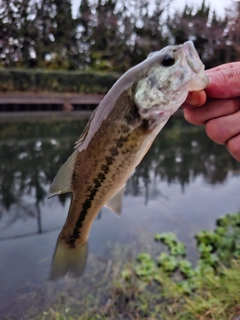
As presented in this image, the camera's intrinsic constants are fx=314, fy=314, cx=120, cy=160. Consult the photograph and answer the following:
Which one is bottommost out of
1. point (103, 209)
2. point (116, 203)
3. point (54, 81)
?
point (103, 209)

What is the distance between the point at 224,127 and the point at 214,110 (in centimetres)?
11

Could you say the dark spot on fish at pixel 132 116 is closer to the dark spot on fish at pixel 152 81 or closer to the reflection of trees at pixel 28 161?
the dark spot on fish at pixel 152 81

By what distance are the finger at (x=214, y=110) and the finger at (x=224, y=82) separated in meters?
0.08

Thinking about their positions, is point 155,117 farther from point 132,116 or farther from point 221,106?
point 221,106

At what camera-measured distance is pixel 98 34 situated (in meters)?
23.9

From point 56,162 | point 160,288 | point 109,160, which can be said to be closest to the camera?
point 109,160

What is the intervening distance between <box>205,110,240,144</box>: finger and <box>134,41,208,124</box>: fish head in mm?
431

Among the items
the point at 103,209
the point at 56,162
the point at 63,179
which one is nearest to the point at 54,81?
the point at 56,162

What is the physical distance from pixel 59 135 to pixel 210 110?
8.52 m

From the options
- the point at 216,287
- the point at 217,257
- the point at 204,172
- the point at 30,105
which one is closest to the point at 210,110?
the point at 216,287

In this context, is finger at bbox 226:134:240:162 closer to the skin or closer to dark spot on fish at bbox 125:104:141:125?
the skin

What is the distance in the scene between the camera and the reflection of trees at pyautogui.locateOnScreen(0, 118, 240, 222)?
549 centimetres

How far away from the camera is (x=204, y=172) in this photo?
730 centimetres

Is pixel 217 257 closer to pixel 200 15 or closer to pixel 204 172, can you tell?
pixel 204 172
